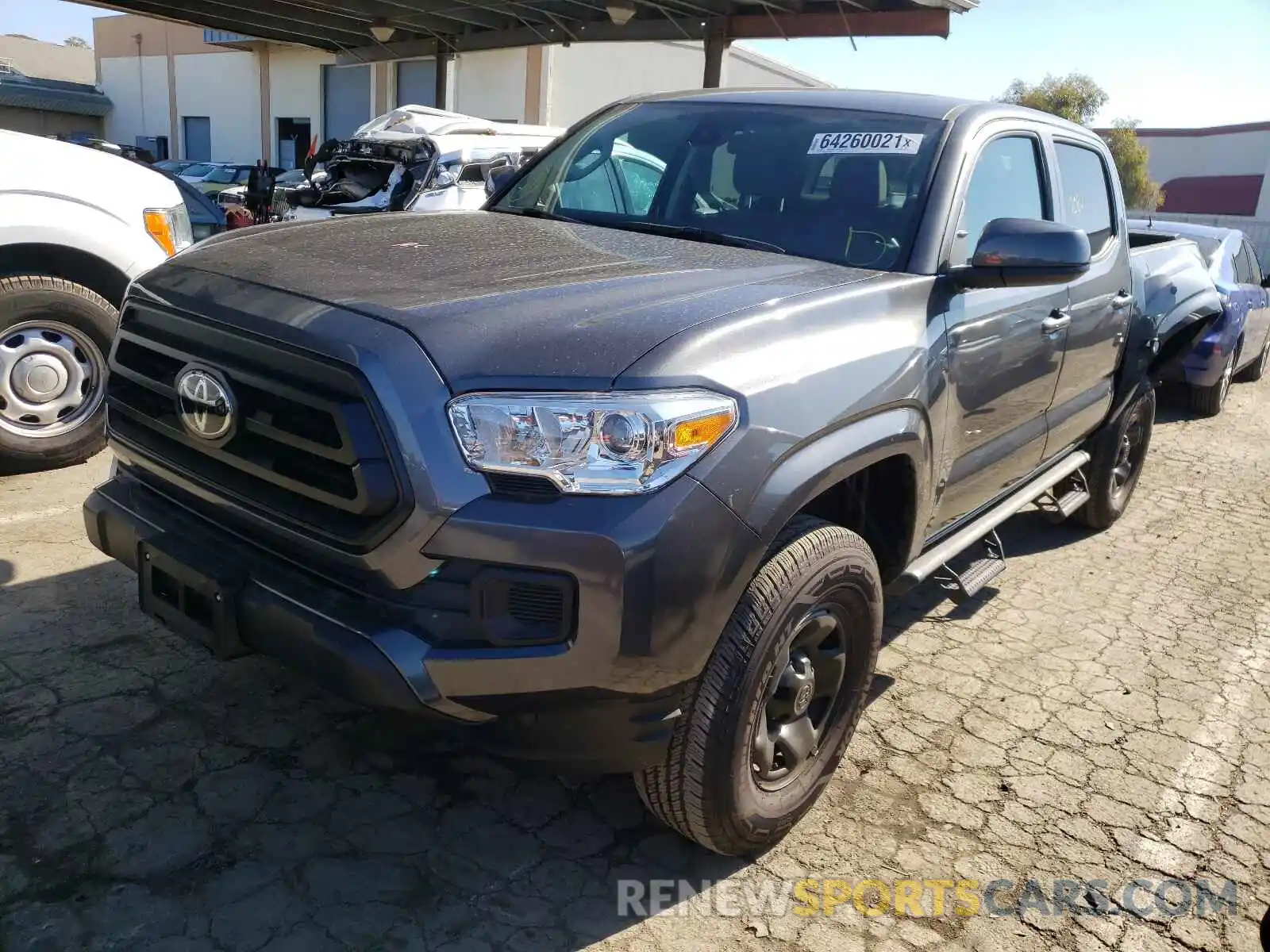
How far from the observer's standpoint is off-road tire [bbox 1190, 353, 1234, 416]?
884 cm

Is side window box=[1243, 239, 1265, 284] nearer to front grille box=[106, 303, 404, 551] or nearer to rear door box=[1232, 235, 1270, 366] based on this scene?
rear door box=[1232, 235, 1270, 366]

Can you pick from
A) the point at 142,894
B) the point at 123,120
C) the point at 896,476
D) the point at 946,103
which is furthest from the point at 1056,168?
the point at 123,120

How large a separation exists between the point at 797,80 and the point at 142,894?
28355 mm

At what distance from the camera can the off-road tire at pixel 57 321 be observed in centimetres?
458

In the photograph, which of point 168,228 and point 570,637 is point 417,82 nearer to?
point 168,228

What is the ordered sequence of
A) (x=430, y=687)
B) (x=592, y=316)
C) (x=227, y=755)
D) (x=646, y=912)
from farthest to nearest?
(x=227, y=755)
(x=646, y=912)
(x=592, y=316)
(x=430, y=687)

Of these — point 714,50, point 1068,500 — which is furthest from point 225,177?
point 1068,500

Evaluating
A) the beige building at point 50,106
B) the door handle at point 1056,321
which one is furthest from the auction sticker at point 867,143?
the beige building at point 50,106

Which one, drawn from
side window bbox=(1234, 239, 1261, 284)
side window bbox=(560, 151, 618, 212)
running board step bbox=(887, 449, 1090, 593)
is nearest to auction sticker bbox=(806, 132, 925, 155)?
side window bbox=(560, 151, 618, 212)

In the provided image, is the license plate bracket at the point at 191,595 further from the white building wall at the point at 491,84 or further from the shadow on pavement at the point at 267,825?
the white building wall at the point at 491,84

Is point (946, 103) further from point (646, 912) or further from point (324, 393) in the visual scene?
point (646, 912)

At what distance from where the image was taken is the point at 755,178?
11.0 feet

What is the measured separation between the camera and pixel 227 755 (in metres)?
2.88

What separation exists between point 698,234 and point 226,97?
112ft
